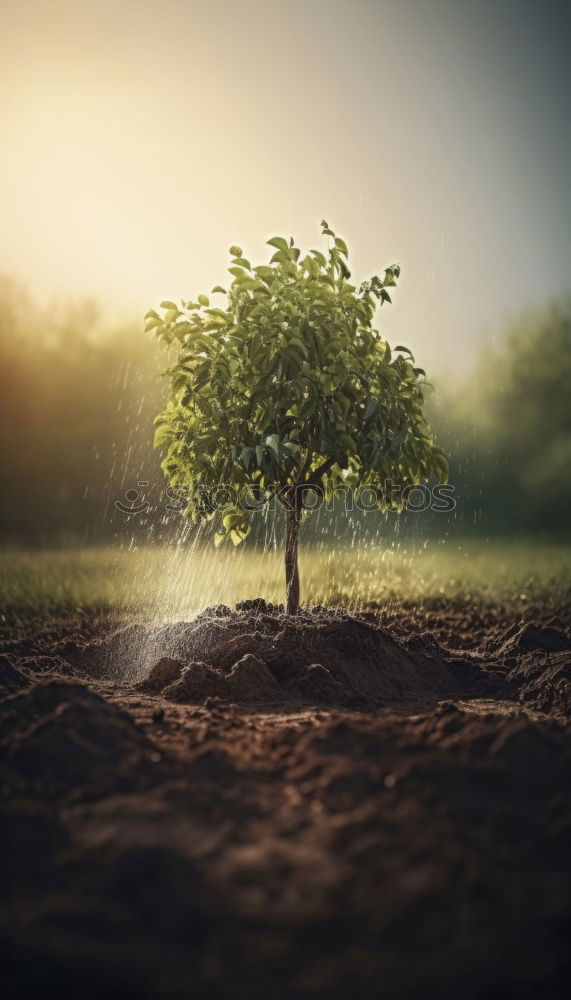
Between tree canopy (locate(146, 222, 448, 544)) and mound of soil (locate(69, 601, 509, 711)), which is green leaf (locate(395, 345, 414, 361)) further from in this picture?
mound of soil (locate(69, 601, 509, 711))

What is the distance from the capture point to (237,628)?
27.9 feet

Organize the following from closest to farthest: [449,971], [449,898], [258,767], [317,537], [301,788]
Result: [449,971]
[449,898]
[301,788]
[258,767]
[317,537]

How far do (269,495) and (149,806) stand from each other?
5.33 metres

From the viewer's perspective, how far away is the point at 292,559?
8812 mm

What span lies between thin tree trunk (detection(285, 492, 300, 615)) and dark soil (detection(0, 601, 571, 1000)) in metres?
3.21

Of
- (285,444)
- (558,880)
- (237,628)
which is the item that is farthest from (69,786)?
(237,628)

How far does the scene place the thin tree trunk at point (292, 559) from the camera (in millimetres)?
8742

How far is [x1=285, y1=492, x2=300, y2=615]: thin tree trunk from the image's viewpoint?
8.74 meters

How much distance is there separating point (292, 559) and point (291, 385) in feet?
7.33

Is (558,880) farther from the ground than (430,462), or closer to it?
closer to it

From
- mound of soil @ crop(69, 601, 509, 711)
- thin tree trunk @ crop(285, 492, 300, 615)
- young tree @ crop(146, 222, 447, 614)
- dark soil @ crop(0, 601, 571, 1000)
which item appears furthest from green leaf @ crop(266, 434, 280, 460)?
dark soil @ crop(0, 601, 571, 1000)

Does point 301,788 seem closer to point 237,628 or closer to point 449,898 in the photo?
point 449,898

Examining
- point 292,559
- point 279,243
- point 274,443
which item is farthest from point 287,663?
point 279,243

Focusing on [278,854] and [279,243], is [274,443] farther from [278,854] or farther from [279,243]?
[278,854]
